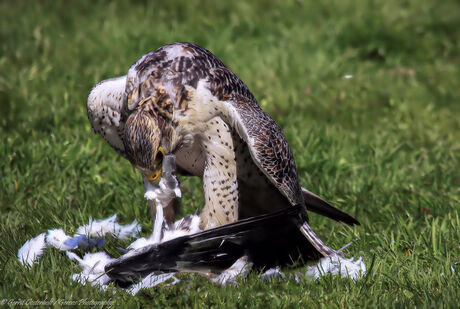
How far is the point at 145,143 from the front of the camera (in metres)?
3.15

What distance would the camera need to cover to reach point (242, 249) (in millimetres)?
3484

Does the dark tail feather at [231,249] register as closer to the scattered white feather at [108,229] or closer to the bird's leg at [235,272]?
the bird's leg at [235,272]

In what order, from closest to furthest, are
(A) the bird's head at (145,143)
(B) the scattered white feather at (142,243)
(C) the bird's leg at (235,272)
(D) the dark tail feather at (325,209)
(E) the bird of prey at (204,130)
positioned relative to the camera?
(A) the bird's head at (145,143), (E) the bird of prey at (204,130), (C) the bird's leg at (235,272), (B) the scattered white feather at (142,243), (D) the dark tail feather at (325,209)

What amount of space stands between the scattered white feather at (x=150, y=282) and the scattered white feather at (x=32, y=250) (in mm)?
568

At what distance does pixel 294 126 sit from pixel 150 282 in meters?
2.75

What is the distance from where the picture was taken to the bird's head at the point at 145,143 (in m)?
3.15

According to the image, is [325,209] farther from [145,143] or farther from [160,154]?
[145,143]

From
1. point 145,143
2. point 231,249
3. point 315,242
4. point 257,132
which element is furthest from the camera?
point 315,242

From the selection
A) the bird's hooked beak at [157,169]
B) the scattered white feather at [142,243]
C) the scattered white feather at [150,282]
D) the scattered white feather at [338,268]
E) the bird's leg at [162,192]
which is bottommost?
the scattered white feather at [338,268]

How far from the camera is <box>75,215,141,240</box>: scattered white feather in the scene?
12.8 ft

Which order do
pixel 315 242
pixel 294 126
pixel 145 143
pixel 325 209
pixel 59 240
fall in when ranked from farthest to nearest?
pixel 294 126, pixel 325 209, pixel 59 240, pixel 315 242, pixel 145 143

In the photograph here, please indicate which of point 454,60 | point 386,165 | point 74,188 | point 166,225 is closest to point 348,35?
point 454,60

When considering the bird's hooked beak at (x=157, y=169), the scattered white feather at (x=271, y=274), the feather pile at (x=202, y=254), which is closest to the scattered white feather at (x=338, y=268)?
the feather pile at (x=202, y=254)

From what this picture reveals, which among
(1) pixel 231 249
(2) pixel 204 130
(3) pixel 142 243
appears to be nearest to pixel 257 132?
(2) pixel 204 130
